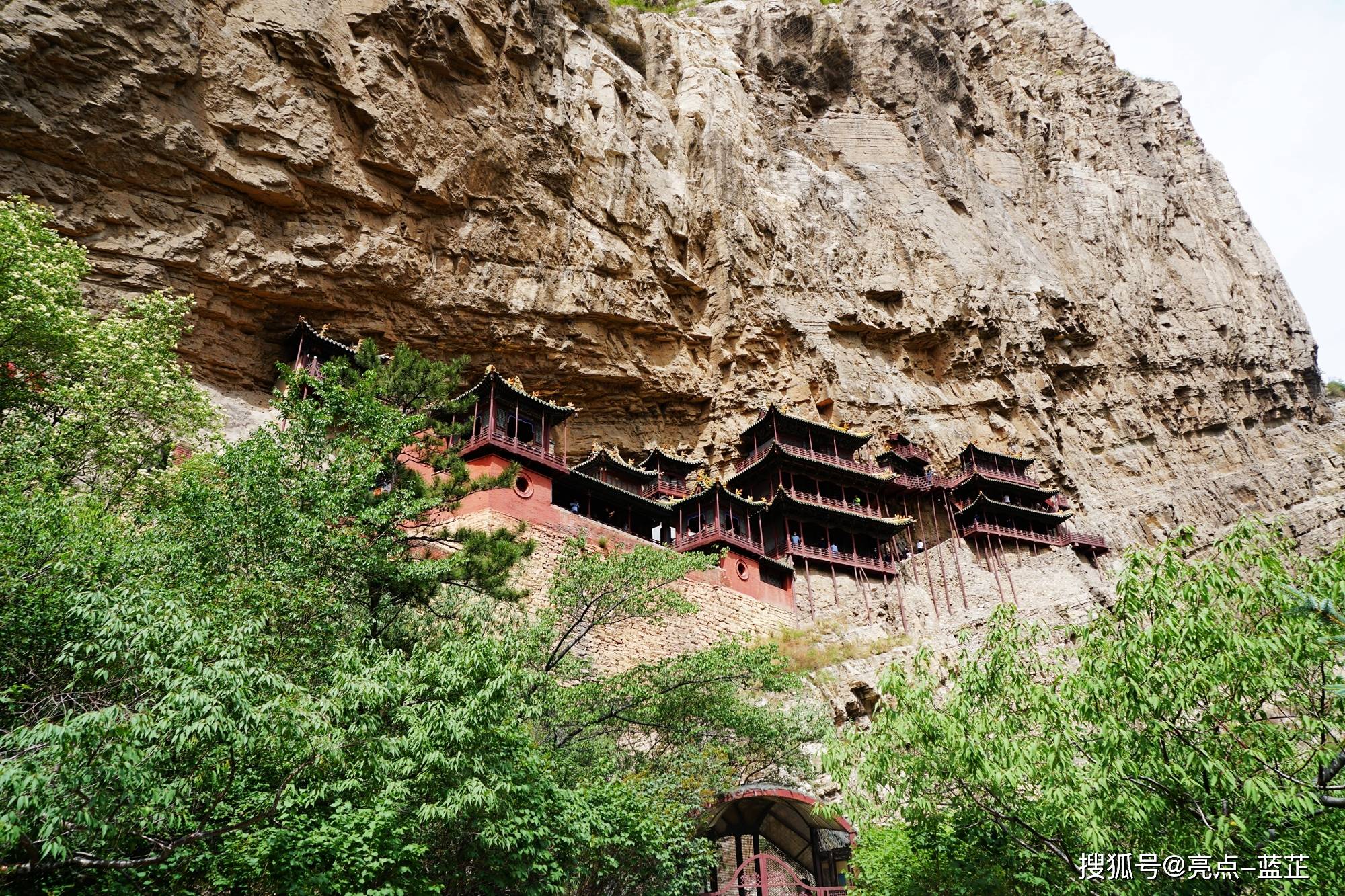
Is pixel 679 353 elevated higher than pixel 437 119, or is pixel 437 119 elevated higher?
pixel 437 119

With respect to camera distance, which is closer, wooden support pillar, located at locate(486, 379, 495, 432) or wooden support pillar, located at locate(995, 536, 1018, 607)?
wooden support pillar, located at locate(486, 379, 495, 432)

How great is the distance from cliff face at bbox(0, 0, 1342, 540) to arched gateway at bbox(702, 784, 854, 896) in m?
15.4

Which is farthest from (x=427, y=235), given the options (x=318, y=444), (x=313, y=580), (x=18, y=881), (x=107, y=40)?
(x=18, y=881)

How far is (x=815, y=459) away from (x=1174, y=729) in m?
21.8

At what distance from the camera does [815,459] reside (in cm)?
2756

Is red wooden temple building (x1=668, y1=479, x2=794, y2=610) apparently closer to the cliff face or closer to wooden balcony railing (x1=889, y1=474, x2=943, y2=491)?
the cliff face

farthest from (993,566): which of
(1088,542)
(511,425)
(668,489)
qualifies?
(511,425)

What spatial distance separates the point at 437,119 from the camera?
21.6 m

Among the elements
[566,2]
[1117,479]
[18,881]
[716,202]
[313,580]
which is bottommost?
[18,881]

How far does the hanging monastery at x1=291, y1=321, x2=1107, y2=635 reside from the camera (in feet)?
67.8

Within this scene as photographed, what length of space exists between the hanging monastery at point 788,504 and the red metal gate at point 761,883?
6.89m

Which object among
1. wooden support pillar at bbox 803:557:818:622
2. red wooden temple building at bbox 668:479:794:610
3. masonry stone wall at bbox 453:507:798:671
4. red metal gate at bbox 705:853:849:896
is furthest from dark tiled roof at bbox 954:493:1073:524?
red metal gate at bbox 705:853:849:896

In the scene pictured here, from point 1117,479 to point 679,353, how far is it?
20.6 meters

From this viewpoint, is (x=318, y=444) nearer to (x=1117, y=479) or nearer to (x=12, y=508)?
(x=12, y=508)
